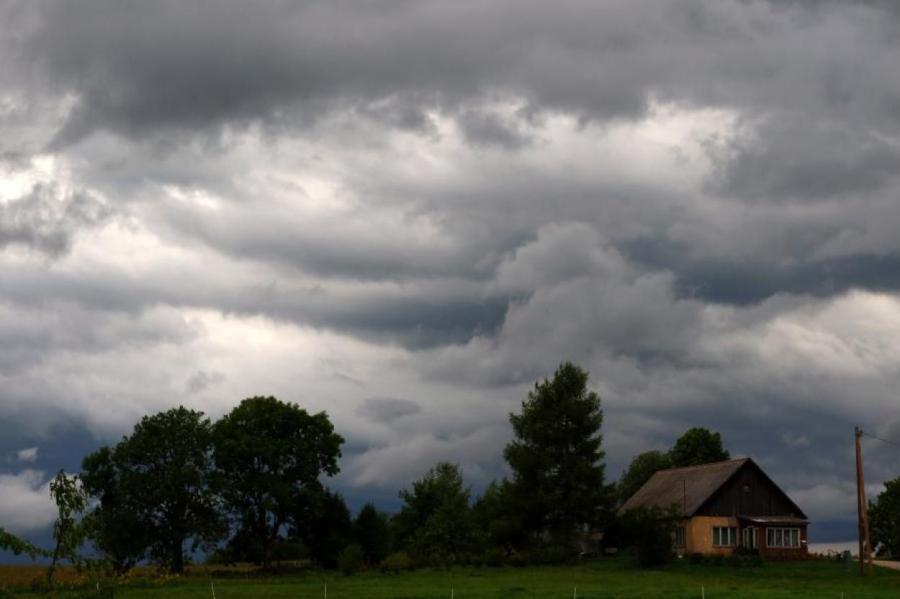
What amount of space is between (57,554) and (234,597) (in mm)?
38432

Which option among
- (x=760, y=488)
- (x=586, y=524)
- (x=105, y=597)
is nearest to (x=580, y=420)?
(x=586, y=524)

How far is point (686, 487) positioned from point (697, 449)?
1549 inches

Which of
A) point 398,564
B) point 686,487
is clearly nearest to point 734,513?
point 686,487

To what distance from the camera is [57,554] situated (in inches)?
723

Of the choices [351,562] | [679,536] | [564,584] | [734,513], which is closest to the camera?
[564,584]

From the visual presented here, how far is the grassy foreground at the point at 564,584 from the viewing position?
53750 mm

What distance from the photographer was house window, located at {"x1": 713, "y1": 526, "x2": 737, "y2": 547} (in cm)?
9075

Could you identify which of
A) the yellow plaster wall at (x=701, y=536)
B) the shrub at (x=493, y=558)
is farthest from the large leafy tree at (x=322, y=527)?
the yellow plaster wall at (x=701, y=536)

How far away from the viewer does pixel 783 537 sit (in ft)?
306

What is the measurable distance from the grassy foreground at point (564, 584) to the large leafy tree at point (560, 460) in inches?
248

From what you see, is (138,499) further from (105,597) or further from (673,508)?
(105,597)

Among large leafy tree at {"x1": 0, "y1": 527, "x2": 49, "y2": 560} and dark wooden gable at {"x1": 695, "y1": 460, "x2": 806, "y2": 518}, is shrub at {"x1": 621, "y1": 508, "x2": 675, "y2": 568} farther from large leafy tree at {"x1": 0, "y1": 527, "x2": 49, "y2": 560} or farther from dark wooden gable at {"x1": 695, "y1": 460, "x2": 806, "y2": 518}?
large leafy tree at {"x1": 0, "y1": 527, "x2": 49, "y2": 560}

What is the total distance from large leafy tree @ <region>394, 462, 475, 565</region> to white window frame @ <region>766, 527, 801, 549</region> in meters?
26.7

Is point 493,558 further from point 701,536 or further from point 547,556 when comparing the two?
point 701,536
